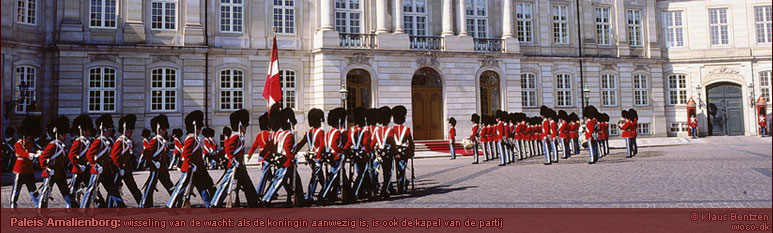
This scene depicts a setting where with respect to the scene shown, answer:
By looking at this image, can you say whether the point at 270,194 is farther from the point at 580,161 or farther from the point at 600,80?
the point at 600,80

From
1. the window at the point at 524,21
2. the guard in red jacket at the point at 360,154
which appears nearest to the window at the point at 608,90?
the window at the point at 524,21

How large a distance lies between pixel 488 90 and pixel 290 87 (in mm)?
10887

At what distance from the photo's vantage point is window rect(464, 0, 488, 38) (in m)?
30.0

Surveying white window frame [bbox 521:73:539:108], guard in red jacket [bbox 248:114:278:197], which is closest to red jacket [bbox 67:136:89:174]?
guard in red jacket [bbox 248:114:278:197]

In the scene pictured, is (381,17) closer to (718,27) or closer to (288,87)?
(288,87)

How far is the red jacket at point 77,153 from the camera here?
28.8ft

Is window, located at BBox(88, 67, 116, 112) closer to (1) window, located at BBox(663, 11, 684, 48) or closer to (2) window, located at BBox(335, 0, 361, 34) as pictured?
(2) window, located at BBox(335, 0, 361, 34)

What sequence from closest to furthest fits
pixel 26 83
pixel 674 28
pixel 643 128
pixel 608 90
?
1. pixel 26 83
2. pixel 608 90
3. pixel 643 128
4. pixel 674 28

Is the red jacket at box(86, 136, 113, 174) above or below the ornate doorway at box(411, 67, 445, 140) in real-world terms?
below

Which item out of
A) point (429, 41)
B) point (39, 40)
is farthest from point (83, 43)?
point (429, 41)

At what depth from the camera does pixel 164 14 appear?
82.4 ft

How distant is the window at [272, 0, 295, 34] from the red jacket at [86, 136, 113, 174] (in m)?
18.5

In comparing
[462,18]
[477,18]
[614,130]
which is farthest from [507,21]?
[614,130]

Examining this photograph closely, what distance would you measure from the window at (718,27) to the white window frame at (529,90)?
42.8ft
